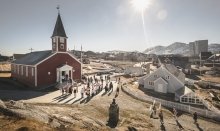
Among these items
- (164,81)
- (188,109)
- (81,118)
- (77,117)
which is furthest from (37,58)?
(188,109)

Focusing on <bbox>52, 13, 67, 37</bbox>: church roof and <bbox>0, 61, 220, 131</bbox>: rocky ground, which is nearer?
<bbox>0, 61, 220, 131</bbox>: rocky ground

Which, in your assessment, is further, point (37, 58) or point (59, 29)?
point (37, 58)

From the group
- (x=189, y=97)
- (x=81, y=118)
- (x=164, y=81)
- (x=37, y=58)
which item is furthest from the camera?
(x=164, y=81)

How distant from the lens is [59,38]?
119 feet

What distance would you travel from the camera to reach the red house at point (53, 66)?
111ft

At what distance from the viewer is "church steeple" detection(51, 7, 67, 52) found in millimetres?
35959

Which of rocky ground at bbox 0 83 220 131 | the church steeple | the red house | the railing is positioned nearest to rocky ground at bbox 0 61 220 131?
rocky ground at bbox 0 83 220 131

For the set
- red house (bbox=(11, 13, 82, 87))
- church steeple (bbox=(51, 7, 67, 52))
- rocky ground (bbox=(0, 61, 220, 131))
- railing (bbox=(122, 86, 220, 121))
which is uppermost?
church steeple (bbox=(51, 7, 67, 52))

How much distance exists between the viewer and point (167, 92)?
39.8 m

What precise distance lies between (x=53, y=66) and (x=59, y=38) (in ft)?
16.7

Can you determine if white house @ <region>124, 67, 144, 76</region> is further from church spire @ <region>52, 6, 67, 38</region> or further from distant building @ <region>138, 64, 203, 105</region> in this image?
church spire @ <region>52, 6, 67, 38</region>

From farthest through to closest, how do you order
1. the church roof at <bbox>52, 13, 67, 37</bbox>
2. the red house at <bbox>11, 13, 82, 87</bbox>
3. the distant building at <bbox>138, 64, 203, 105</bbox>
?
1. the distant building at <bbox>138, 64, 203, 105</bbox>
2. the church roof at <bbox>52, 13, 67, 37</bbox>
3. the red house at <bbox>11, 13, 82, 87</bbox>

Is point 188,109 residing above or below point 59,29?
below

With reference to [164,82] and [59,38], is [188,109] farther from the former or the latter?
[59,38]
